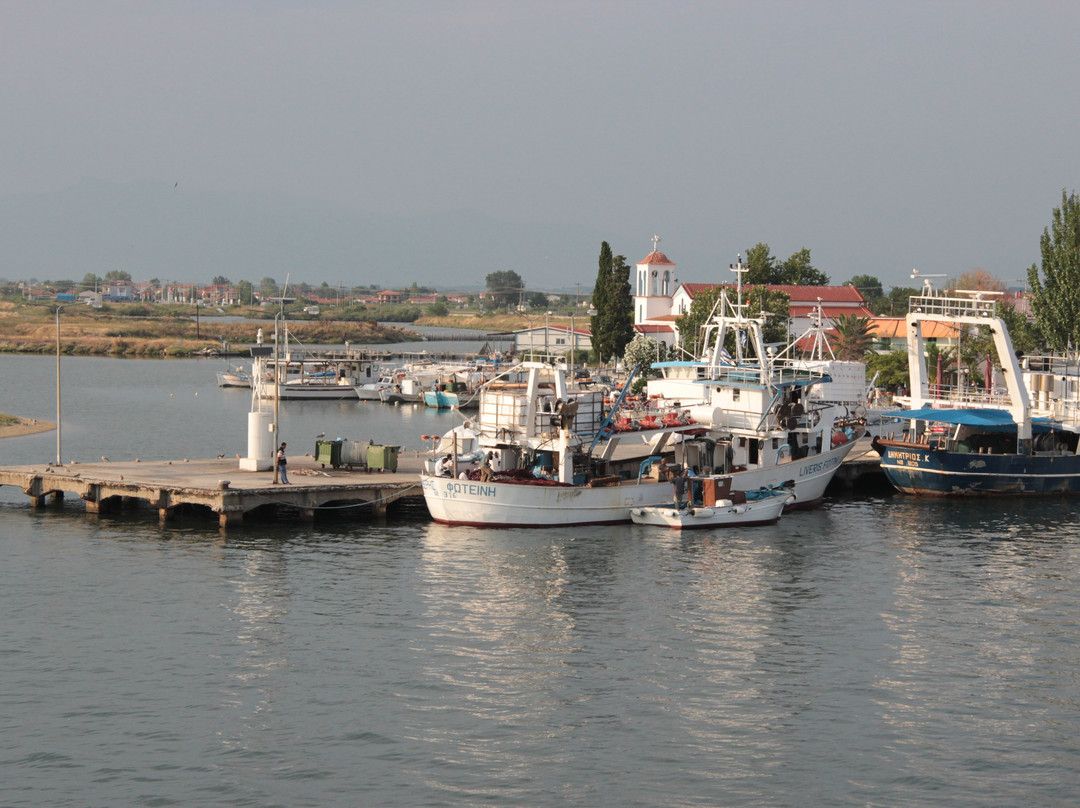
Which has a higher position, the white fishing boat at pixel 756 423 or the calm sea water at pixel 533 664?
the white fishing boat at pixel 756 423

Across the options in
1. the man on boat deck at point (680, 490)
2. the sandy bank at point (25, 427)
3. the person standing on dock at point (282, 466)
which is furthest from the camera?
the sandy bank at point (25, 427)

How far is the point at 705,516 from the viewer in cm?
4734

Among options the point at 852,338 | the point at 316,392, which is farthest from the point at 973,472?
the point at 316,392

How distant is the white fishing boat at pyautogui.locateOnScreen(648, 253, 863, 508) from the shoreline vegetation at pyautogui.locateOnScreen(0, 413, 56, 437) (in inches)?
1609

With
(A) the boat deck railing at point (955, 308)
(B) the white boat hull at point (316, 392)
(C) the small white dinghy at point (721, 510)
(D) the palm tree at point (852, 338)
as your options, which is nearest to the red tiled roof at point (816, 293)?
(D) the palm tree at point (852, 338)

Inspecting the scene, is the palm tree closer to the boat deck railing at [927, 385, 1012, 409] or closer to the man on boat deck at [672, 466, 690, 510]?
the boat deck railing at [927, 385, 1012, 409]

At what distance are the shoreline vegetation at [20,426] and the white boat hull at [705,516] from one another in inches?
1750

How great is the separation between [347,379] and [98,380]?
31.8m

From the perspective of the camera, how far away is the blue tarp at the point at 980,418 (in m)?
56.7

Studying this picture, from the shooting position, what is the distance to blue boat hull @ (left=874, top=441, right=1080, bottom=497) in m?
56.4

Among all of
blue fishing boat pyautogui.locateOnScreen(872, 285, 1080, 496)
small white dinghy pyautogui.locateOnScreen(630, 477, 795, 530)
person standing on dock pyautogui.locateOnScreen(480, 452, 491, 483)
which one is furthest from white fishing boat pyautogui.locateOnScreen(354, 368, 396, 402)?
small white dinghy pyautogui.locateOnScreen(630, 477, 795, 530)

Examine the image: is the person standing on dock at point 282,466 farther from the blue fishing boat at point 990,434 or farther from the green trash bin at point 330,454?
the blue fishing boat at point 990,434

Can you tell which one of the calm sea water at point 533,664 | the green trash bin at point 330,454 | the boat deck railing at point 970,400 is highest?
the boat deck railing at point 970,400

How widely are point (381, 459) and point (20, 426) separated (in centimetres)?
3644
